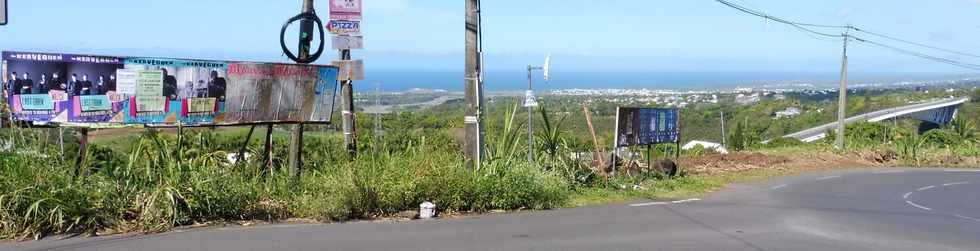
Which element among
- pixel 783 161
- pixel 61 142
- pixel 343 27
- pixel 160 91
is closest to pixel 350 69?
pixel 343 27

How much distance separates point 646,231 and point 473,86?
12.1ft

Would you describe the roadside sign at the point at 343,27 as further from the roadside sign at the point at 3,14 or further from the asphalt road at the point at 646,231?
the roadside sign at the point at 3,14

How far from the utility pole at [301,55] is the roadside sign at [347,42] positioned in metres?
0.32

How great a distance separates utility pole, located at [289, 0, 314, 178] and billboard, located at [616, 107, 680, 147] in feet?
24.5

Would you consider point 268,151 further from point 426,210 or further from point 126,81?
point 426,210

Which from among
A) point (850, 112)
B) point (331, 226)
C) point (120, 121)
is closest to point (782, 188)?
Result: point (331, 226)

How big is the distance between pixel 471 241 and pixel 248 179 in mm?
2959

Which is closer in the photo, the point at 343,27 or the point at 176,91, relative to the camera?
the point at 176,91

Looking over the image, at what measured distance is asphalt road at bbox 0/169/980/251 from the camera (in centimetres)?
868

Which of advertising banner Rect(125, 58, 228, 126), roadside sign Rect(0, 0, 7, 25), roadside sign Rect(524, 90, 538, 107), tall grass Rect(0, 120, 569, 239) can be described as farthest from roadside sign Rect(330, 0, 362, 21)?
roadside sign Rect(0, 0, 7, 25)

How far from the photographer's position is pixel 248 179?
10.5 metres

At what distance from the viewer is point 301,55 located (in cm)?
1177

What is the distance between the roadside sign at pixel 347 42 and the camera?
11.8 m

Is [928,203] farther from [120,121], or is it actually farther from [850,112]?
[850,112]
